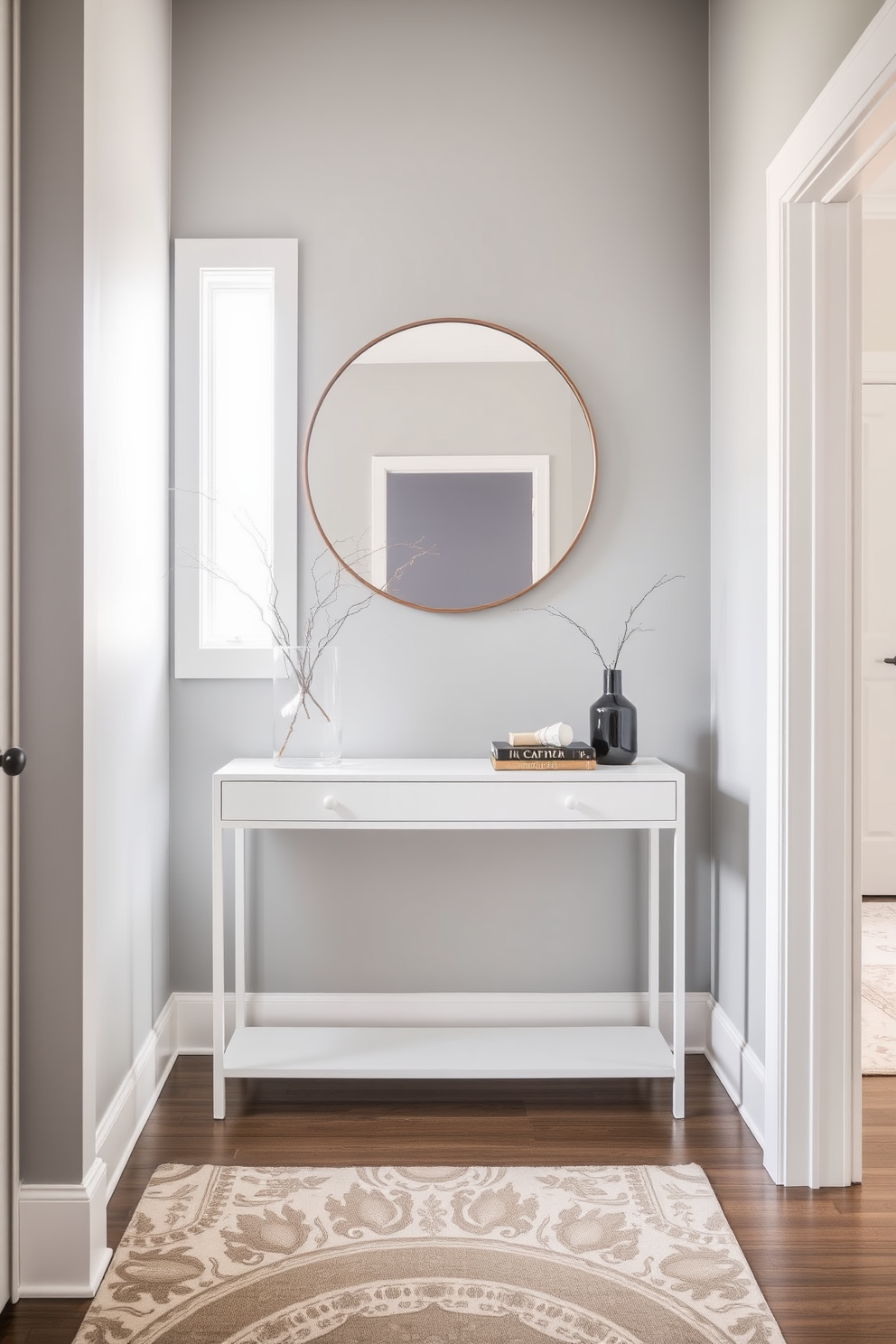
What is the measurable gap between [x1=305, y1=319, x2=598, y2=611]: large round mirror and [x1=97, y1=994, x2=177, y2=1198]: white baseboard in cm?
129

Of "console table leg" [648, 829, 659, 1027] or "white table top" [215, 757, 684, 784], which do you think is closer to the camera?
"white table top" [215, 757, 684, 784]

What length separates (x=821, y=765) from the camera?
1.92 m

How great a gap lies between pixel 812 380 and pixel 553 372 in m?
0.80

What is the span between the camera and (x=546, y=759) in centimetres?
228

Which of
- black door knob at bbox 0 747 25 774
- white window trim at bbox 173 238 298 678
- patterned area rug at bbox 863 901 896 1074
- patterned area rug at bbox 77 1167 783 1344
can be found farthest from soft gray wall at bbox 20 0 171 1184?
patterned area rug at bbox 863 901 896 1074

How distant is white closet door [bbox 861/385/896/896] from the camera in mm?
4078

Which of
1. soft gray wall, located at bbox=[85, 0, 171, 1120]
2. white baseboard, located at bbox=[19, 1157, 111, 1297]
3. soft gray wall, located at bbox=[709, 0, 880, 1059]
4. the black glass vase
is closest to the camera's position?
white baseboard, located at bbox=[19, 1157, 111, 1297]

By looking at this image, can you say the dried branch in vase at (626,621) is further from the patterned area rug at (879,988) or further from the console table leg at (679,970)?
the patterned area rug at (879,988)

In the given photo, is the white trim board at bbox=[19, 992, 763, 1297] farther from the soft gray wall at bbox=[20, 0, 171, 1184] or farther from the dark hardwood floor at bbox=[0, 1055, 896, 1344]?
the soft gray wall at bbox=[20, 0, 171, 1184]

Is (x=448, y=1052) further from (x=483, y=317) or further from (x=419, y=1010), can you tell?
(x=483, y=317)

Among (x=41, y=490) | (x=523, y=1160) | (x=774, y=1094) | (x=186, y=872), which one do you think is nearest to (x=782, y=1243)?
(x=774, y=1094)

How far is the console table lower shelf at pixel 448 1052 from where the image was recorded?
2242 mm

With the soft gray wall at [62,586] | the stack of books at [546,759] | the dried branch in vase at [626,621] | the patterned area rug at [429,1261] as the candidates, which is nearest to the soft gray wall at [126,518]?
the soft gray wall at [62,586]

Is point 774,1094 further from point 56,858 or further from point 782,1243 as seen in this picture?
point 56,858
